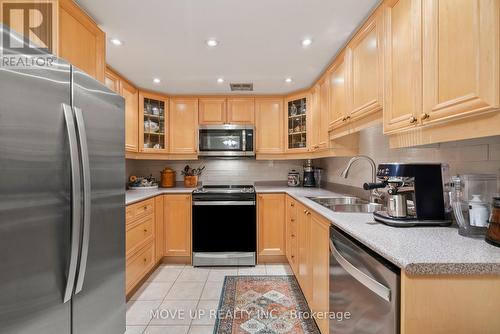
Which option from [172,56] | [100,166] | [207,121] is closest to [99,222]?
[100,166]

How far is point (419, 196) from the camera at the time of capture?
1.26 metres

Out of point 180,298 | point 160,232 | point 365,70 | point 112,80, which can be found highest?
point 112,80

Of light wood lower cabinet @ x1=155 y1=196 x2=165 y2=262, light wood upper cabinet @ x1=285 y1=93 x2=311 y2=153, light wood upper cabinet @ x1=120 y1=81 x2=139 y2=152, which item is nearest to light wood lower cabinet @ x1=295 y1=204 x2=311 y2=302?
light wood upper cabinet @ x1=285 y1=93 x2=311 y2=153

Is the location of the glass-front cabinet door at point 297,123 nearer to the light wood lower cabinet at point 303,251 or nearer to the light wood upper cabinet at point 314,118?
the light wood upper cabinet at point 314,118

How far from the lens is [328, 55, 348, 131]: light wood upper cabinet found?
211 centimetres

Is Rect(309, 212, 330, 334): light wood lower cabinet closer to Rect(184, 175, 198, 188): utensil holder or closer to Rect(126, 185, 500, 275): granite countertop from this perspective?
Rect(126, 185, 500, 275): granite countertop

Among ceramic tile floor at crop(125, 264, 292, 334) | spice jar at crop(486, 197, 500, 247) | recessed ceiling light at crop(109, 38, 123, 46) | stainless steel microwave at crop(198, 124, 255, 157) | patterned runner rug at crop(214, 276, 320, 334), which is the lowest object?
ceramic tile floor at crop(125, 264, 292, 334)

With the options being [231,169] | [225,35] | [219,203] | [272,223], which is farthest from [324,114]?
[231,169]

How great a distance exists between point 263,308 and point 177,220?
1.50 metres

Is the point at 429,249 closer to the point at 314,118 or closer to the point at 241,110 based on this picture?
the point at 314,118

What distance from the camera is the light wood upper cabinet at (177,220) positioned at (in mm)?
3115

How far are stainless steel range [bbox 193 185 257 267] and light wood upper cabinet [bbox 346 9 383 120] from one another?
1663 mm

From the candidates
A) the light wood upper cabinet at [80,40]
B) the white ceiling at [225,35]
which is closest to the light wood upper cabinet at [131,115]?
the white ceiling at [225,35]

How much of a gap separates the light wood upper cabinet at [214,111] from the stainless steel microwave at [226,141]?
0.09 meters
